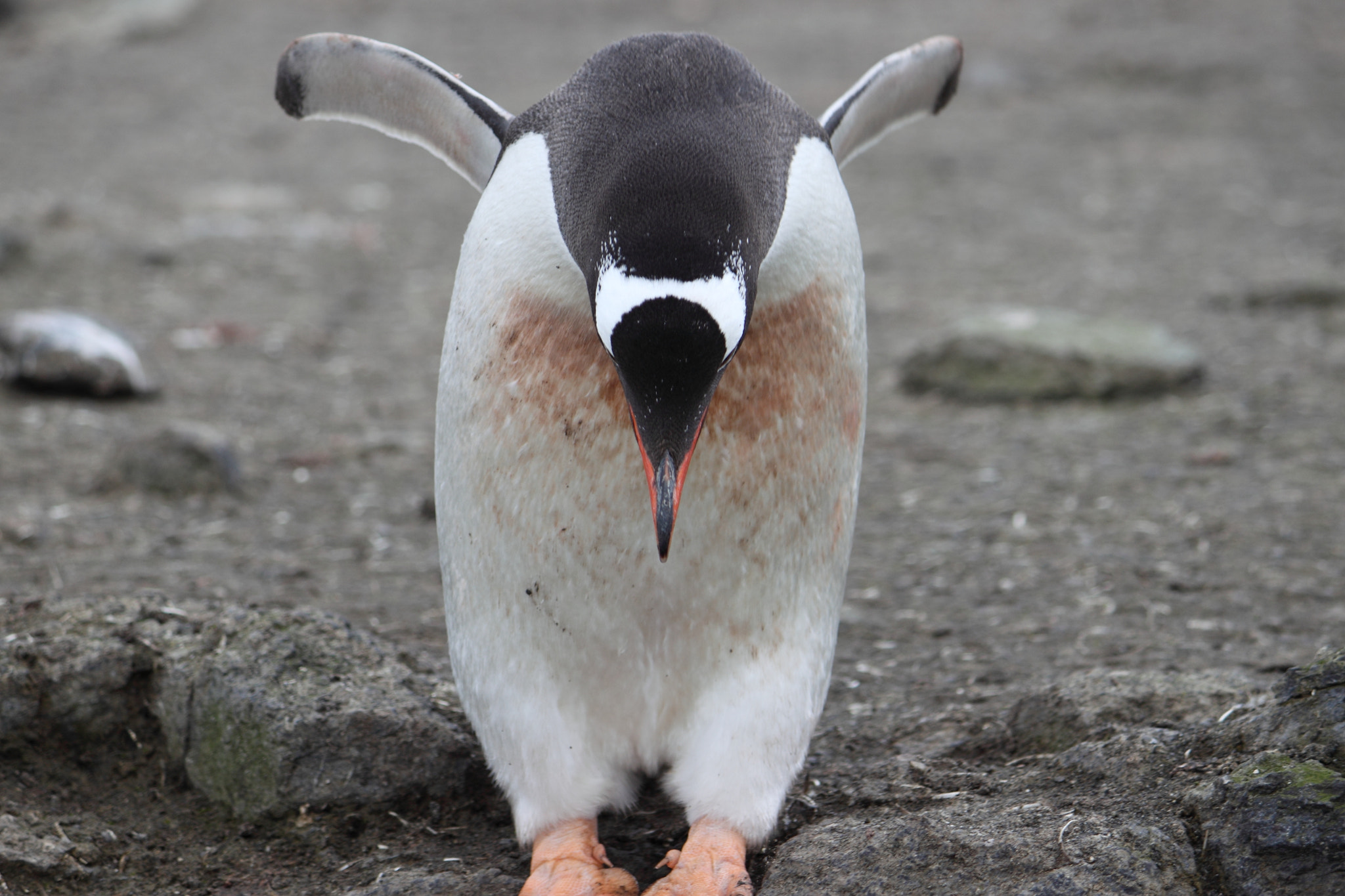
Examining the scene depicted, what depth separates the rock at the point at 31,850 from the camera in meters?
2.19

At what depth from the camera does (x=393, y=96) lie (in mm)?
2695

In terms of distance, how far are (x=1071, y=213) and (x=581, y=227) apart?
20.7 feet

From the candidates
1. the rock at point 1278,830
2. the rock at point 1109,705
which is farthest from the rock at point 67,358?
the rock at point 1278,830

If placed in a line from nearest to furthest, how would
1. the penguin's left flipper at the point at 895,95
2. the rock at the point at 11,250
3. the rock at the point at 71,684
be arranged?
1. the rock at the point at 71,684
2. the penguin's left flipper at the point at 895,95
3. the rock at the point at 11,250

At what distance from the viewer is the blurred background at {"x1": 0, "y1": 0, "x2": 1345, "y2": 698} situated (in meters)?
3.47

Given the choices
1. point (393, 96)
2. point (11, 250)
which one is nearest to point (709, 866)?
point (393, 96)

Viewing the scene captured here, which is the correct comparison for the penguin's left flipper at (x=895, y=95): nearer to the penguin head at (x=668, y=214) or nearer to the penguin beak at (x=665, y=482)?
the penguin head at (x=668, y=214)

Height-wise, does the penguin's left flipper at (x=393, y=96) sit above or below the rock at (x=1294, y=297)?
above

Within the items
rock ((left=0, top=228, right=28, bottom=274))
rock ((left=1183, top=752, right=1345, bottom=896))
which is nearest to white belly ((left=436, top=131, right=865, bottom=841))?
rock ((left=1183, top=752, right=1345, bottom=896))

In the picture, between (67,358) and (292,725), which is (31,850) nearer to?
(292,725)

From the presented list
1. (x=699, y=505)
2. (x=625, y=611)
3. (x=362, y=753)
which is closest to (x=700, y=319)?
(x=699, y=505)

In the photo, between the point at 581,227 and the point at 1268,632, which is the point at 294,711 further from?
the point at 1268,632

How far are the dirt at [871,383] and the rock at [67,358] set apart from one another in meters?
0.11

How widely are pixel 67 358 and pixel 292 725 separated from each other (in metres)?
2.95
